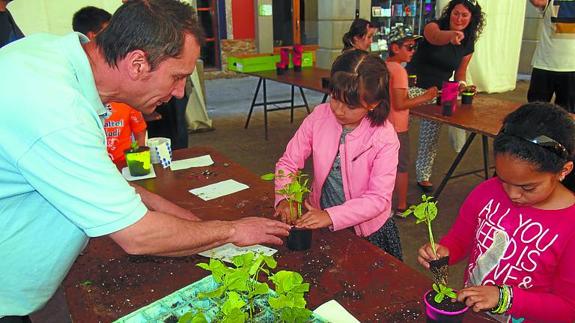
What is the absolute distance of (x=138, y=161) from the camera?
2148 millimetres

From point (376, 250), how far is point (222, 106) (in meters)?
6.55

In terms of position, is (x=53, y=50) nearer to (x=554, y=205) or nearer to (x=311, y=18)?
(x=554, y=205)

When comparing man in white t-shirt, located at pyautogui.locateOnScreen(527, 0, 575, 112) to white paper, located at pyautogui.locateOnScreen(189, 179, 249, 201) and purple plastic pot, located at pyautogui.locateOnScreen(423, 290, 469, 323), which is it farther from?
purple plastic pot, located at pyautogui.locateOnScreen(423, 290, 469, 323)

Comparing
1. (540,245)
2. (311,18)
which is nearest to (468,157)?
(540,245)

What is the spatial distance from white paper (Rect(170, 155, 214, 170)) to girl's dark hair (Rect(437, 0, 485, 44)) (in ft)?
8.05

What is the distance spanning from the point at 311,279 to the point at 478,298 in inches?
17.6

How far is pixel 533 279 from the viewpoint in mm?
1337

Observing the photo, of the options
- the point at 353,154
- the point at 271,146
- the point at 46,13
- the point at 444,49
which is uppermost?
A: the point at 46,13

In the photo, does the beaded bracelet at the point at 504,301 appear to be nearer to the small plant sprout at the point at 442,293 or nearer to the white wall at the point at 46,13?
the small plant sprout at the point at 442,293

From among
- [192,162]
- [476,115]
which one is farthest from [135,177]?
[476,115]

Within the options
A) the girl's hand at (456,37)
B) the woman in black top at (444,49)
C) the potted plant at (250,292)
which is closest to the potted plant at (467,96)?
the woman in black top at (444,49)

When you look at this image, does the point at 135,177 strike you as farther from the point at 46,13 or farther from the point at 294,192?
the point at 46,13

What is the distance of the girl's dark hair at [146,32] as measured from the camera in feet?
3.76

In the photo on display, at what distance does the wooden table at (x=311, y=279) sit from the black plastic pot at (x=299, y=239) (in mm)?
21
